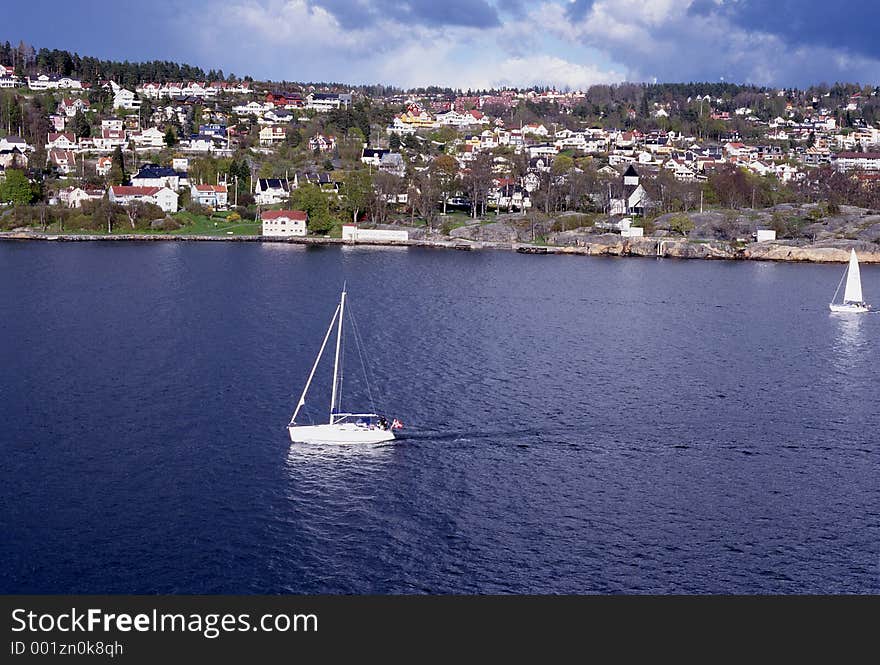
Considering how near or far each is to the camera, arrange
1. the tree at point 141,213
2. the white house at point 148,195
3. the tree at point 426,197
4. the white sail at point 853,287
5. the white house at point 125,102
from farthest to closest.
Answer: the white house at point 125,102, the tree at point 426,197, the white house at point 148,195, the tree at point 141,213, the white sail at point 853,287

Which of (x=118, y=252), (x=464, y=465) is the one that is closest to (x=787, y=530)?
(x=464, y=465)

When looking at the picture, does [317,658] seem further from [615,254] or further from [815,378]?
[615,254]

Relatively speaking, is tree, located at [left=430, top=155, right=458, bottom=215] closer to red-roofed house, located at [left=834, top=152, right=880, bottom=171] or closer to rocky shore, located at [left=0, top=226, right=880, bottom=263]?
rocky shore, located at [left=0, top=226, right=880, bottom=263]

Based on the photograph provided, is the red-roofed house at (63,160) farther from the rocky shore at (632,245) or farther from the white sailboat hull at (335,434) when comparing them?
the white sailboat hull at (335,434)

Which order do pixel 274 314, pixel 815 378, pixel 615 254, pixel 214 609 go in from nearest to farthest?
pixel 214 609, pixel 815 378, pixel 274 314, pixel 615 254

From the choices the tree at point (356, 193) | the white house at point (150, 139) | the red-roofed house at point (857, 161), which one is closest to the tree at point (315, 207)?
the tree at point (356, 193)

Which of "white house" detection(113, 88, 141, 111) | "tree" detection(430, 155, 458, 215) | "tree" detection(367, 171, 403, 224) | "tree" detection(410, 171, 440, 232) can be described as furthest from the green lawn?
"white house" detection(113, 88, 141, 111)

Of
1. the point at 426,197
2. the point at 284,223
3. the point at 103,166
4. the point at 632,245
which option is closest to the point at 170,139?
the point at 103,166

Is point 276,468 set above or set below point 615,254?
Result: below

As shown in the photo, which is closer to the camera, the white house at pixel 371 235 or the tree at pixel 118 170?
the white house at pixel 371 235
